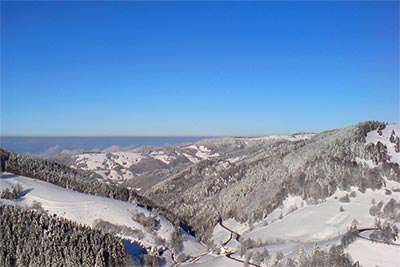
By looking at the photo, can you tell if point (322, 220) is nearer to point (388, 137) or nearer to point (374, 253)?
point (374, 253)

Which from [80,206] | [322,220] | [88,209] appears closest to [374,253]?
[322,220]

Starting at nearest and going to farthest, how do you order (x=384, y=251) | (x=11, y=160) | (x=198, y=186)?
(x=384, y=251)
(x=11, y=160)
(x=198, y=186)

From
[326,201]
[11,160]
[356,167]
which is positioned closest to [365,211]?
[326,201]

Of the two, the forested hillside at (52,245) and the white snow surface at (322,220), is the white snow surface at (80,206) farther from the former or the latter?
the white snow surface at (322,220)

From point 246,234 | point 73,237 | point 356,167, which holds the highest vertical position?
point 356,167

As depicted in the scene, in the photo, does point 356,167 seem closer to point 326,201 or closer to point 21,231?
point 326,201

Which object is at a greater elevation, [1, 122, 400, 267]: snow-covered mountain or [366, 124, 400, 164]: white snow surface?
[366, 124, 400, 164]: white snow surface

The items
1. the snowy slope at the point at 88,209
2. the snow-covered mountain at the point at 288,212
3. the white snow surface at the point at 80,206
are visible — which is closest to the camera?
the snow-covered mountain at the point at 288,212

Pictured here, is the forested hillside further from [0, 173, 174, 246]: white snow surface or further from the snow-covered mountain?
[0, 173, 174, 246]: white snow surface

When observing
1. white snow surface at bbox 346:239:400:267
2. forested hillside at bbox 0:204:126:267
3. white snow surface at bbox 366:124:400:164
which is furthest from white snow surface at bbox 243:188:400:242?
forested hillside at bbox 0:204:126:267

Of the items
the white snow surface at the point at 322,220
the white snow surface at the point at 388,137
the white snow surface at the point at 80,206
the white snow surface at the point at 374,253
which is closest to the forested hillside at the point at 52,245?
the white snow surface at the point at 80,206

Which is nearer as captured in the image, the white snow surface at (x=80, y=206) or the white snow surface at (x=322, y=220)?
the white snow surface at (x=322, y=220)
